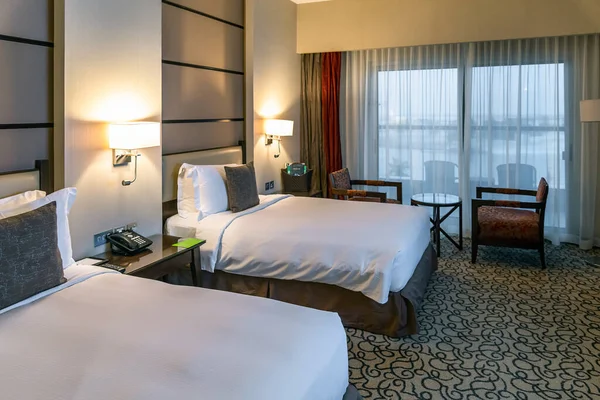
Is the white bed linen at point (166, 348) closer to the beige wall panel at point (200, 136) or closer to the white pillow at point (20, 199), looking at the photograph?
the white pillow at point (20, 199)

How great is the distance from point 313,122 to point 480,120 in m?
2.15

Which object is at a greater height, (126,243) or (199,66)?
(199,66)

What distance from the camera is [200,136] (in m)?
4.52

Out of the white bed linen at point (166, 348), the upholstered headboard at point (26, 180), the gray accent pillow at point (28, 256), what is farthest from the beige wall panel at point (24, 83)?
the white bed linen at point (166, 348)

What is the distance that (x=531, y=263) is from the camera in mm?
4875

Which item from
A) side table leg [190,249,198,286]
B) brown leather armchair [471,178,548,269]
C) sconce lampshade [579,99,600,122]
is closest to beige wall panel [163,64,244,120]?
side table leg [190,249,198,286]

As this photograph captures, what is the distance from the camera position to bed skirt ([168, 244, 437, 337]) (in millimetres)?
3223

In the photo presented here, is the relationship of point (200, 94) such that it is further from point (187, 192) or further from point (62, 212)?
point (62, 212)

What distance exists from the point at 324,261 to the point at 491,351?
1.23 meters

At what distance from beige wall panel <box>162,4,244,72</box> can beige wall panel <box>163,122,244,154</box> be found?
23.3 inches

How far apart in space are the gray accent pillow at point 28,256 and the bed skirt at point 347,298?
1452mm

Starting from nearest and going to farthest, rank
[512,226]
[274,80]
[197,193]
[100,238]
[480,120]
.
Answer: [100,238]
[197,193]
[512,226]
[274,80]
[480,120]

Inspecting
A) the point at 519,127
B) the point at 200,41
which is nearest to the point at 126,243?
the point at 200,41

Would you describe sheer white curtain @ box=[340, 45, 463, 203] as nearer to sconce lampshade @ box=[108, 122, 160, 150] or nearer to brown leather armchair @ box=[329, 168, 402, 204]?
brown leather armchair @ box=[329, 168, 402, 204]
